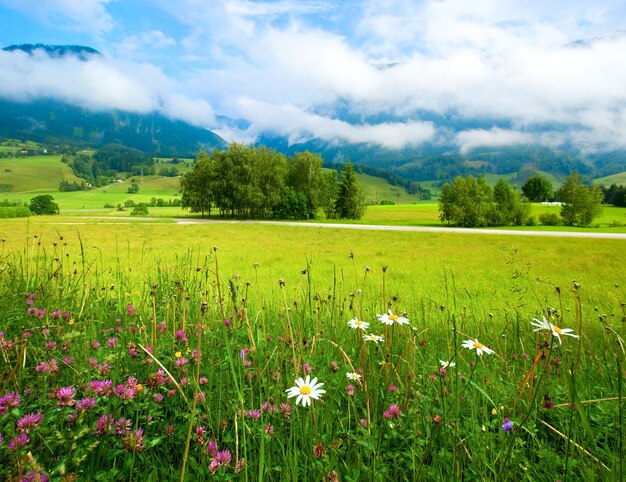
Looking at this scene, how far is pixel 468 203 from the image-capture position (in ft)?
162

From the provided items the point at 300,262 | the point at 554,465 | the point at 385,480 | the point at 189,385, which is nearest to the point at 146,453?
the point at 189,385

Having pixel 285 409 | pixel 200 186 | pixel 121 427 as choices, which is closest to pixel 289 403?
pixel 285 409

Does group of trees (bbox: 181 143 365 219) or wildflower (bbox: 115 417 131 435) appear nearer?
wildflower (bbox: 115 417 131 435)

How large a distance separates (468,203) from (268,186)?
108 ft

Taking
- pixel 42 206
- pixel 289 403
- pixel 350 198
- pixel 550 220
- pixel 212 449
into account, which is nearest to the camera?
pixel 212 449

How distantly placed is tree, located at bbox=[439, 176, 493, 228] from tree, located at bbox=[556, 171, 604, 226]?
47.8ft

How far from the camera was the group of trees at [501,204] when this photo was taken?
49.7 m

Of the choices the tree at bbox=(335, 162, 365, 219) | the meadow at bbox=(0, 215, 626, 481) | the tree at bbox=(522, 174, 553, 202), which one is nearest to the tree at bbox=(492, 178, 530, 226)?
the tree at bbox=(335, 162, 365, 219)

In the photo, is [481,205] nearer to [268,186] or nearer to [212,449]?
[268,186]

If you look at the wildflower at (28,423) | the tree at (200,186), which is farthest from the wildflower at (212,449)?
the tree at (200,186)

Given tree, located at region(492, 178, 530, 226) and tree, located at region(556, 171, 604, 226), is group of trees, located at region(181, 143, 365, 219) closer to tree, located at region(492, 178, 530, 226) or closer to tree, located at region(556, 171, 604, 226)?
tree, located at region(492, 178, 530, 226)

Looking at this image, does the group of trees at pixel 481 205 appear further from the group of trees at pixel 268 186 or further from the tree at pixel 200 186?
the tree at pixel 200 186

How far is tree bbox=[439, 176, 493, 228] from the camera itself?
161 feet

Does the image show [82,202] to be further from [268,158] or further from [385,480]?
[385,480]
